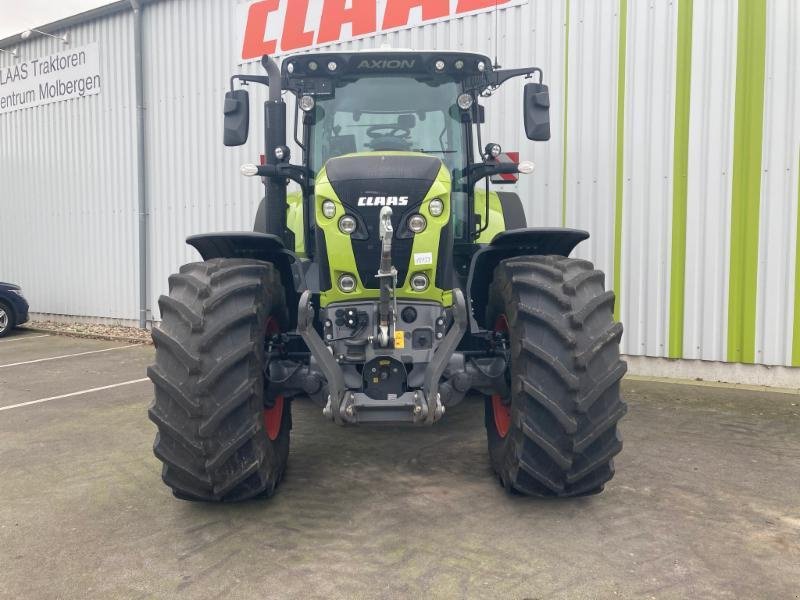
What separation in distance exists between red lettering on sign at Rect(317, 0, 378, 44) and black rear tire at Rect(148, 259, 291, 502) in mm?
5997

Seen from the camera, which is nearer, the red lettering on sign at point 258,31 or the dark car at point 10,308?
the red lettering on sign at point 258,31

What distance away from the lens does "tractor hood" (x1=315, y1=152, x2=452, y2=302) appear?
11.0 feet

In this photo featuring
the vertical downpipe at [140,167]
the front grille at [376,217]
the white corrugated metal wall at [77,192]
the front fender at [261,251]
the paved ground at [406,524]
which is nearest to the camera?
the paved ground at [406,524]

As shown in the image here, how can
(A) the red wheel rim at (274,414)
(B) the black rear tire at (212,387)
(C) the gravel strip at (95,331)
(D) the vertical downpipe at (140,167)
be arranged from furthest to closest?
1. (D) the vertical downpipe at (140,167)
2. (C) the gravel strip at (95,331)
3. (A) the red wheel rim at (274,414)
4. (B) the black rear tire at (212,387)

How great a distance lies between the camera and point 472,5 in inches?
299

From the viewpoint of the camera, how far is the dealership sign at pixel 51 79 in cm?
1100

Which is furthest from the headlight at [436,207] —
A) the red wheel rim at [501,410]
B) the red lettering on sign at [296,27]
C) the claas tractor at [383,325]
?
the red lettering on sign at [296,27]

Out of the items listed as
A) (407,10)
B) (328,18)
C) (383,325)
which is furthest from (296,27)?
(383,325)

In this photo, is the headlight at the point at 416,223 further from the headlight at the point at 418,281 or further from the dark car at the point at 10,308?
the dark car at the point at 10,308

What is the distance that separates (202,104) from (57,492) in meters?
7.36

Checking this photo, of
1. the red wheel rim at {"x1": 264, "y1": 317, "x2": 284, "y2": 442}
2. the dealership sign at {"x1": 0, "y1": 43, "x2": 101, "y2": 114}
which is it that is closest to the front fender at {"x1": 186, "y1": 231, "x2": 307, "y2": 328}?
the red wheel rim at {"x1": 264, "y1": 317, "x2": 284, "y2": 442}

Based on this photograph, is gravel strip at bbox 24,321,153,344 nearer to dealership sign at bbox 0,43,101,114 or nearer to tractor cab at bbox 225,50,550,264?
dealership sign at bbox 0,43,101,114

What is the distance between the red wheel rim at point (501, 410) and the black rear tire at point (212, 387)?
133cm

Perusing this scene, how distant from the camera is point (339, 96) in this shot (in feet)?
14.0
